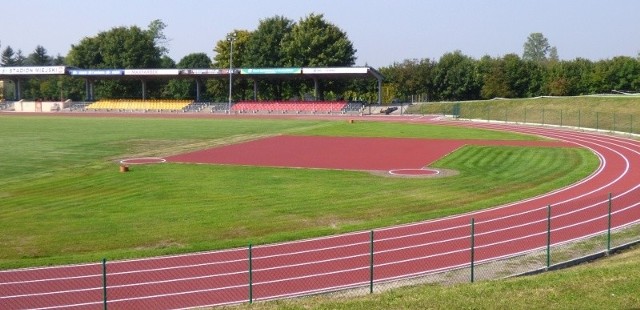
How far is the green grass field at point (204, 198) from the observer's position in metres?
19.7

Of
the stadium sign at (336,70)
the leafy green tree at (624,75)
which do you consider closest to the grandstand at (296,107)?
the stadium sign at (336,70)

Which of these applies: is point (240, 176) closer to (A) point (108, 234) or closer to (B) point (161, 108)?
(A) point (108, 234)

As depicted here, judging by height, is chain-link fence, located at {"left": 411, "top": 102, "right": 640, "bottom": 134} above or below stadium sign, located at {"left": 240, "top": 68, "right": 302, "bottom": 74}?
below

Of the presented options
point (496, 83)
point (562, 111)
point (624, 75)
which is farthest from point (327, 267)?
point (624, 75)

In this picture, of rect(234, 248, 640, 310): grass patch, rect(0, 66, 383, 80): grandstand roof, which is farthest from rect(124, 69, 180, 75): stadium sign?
rect(234, 248, 640, 310): grass patch

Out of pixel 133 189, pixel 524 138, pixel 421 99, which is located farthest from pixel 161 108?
pixel 133 189

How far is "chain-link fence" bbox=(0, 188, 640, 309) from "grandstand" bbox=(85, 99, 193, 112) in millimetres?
88820

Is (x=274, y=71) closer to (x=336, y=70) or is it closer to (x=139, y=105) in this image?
(x=336, y=70)

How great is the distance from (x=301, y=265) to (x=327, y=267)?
0.64 metres

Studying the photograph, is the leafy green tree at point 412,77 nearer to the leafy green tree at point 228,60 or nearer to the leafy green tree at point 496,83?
the leafy green tree at point 496,83

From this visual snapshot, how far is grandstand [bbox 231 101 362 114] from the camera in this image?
313 ft

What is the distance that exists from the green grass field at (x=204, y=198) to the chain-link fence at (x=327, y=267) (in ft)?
3.74

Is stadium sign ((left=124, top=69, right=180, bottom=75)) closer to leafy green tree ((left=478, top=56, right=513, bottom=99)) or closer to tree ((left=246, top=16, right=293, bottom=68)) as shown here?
tree ((left=246, top=16, right=293, bottom=68))

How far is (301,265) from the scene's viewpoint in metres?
17.1
